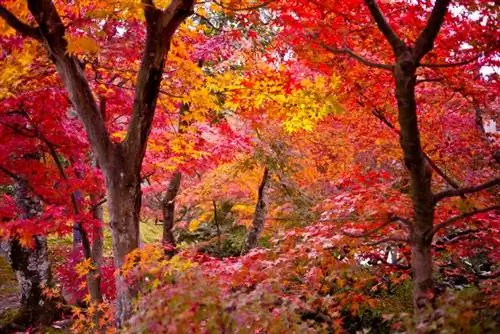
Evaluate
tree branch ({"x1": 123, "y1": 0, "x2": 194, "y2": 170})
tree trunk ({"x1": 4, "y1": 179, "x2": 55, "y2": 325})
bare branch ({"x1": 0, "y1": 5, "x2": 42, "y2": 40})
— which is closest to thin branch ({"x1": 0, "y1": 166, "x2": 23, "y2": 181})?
tree trunk ({"x1": 4, "y1": 179, "x2": 55, "y2": 325})

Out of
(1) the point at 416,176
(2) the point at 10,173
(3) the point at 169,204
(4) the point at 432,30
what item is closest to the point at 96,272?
(2) the point at 10,173

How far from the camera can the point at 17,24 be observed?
165 inches

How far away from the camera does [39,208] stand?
8.48 m

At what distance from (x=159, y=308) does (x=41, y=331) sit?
716cm

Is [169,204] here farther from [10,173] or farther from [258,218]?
[10,173]

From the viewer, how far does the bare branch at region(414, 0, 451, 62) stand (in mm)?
3250

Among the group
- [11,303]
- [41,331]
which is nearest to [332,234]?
[41,331]

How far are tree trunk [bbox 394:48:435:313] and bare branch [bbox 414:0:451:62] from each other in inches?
3.4

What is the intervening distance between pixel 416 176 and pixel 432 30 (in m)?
1.19

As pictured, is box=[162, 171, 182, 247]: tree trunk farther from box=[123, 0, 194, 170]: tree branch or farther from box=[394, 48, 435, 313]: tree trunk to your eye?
box=[394, 48, 435, 313]: tree trunk

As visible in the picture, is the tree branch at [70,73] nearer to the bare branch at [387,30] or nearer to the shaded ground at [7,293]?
the bare branch at [387,30]

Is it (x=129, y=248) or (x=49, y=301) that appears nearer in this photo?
(x=129, y=248)

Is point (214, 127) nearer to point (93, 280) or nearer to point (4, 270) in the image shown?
point (93, 280)

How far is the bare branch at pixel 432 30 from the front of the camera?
3.25 meters
